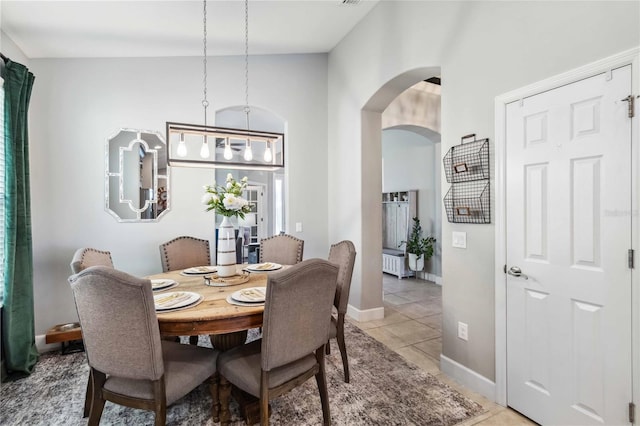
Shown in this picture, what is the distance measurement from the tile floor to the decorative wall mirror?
2778 millimetres

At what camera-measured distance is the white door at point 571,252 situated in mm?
1539

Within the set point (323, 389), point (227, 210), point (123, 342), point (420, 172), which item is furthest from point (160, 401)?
point (420, 172)

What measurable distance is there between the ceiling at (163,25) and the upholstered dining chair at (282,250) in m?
2.34

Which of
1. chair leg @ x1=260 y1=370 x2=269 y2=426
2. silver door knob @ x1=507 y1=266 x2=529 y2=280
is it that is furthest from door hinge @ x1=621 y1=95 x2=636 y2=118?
chair leg @ x1=260 y1=370 x2=269 y2=426

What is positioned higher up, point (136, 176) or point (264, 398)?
point (136, 176)

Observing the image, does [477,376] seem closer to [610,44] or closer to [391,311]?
[391,311]

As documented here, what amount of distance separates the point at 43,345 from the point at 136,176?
1.89 m

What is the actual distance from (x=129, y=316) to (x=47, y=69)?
10.4 feet

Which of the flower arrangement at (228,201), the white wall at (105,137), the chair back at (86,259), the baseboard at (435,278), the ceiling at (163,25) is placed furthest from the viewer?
the baseboard at (435,278)

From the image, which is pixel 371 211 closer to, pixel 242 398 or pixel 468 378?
pixel 468 378

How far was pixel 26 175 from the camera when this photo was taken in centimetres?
256

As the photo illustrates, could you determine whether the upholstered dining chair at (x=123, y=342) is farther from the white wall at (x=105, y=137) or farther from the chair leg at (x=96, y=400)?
the white wall at (x=105, y=137)

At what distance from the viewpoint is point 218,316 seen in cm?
165

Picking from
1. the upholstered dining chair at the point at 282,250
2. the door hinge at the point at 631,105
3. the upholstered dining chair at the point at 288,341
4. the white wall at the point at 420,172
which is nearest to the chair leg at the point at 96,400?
the upholstered dining chair at the point at 288,341
